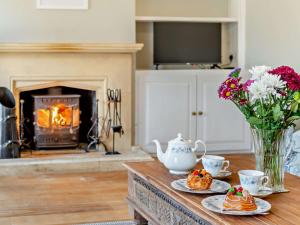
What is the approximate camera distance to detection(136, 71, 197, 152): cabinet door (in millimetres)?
6133

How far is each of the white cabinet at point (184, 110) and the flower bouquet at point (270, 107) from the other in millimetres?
3466

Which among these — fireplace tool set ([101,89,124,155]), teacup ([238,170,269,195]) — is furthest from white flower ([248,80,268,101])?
fireplace tool set ([101,89,124,155])

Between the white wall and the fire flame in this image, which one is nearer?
the fire flame

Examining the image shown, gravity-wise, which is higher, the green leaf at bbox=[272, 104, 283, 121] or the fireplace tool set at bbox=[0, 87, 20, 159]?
the green leaf at bbox=[272, 104, 283, 121]

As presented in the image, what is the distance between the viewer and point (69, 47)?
18.8 feet

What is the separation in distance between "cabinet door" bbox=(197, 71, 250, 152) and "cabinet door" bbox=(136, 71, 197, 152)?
0.10 metres

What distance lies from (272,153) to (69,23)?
3.79 m

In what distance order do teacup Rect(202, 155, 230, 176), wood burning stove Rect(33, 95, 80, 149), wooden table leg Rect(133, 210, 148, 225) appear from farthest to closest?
wood burning stove Rect(33, 95, 80, 149)
wooden table leg Rect(133, 210, 148, 225)
teacup Rect(202, 155, 230, 176)

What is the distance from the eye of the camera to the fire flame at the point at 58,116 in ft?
19.7

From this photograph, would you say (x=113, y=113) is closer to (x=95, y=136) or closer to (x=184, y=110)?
(x=95, y=136)

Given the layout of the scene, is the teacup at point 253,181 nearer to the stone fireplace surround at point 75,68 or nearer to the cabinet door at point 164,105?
the stone fireplace surround at point 75,68

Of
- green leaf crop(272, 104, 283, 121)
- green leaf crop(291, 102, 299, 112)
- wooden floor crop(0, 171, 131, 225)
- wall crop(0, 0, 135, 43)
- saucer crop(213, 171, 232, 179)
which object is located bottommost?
wooden floor crop(0, 171, 131, 225)

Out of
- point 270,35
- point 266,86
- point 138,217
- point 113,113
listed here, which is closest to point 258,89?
point 266,86

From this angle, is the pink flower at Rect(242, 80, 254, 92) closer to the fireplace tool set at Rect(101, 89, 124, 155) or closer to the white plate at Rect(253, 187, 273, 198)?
the white plate at Rect(253, 187, 273, 198)
